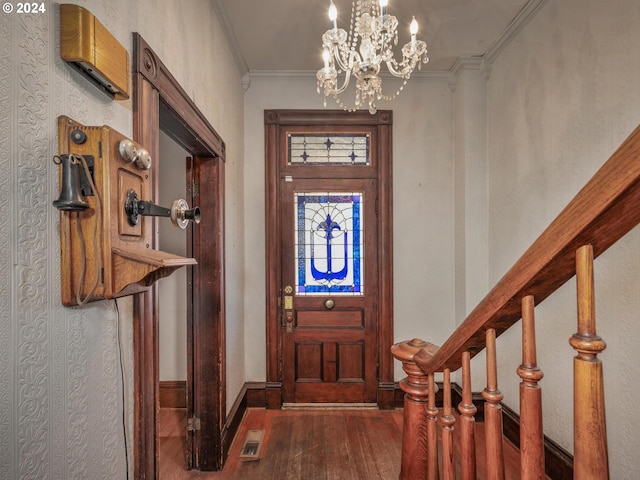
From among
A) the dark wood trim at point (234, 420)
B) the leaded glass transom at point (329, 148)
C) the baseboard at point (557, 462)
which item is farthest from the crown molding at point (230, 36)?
the baseboard at point (557, 462)

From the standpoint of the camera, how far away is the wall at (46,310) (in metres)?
0.73

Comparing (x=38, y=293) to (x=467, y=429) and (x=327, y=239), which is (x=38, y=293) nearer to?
(x=467, y=429)

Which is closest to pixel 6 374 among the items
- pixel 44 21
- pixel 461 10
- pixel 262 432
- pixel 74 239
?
pixel 74 239

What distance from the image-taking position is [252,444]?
100 inches

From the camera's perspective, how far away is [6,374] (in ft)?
2.35

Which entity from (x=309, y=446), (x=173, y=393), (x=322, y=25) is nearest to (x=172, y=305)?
(x=173, y=393)

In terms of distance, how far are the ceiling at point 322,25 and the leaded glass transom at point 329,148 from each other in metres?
0.63

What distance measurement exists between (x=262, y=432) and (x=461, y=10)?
3405mm

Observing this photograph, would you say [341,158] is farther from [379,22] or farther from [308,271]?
[379,22]

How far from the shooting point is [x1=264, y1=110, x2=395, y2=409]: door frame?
3.16 meters

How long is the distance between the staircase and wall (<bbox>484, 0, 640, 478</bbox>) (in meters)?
1.25

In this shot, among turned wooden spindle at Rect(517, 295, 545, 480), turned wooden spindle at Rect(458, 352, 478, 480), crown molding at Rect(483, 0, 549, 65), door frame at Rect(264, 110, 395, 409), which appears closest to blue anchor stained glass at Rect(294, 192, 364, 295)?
door frame at Rect(264, 110, 395, 409)

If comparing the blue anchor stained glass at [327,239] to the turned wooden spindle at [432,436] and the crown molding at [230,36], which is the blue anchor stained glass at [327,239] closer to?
the crown molding at [230,36]

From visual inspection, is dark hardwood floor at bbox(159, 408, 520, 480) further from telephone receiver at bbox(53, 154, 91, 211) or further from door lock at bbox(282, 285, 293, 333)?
telephone receiver at bbox(53, 154, 91, 211)
